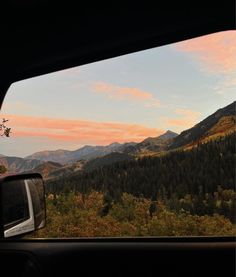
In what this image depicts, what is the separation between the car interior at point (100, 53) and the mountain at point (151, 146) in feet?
13.1

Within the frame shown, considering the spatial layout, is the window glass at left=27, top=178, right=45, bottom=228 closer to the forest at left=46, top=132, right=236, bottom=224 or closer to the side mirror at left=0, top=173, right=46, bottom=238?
the side mirror at left=0, top=173, right=46, bottom=238

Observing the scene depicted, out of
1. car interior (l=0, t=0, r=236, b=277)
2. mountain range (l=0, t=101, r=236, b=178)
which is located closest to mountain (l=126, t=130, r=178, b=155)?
mountain range (l=0, t=101, r=236, b=178)

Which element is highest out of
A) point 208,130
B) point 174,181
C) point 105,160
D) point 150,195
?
point 208,130

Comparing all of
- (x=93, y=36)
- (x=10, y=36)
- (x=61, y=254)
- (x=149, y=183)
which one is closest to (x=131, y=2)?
(x=93, y=36)

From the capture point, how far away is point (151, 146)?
7715 millimetres

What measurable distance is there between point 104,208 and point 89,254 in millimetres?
6115

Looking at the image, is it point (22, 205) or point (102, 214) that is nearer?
point (22, 205)

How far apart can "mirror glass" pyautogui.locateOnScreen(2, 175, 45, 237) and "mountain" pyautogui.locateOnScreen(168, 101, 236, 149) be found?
2.37 meters

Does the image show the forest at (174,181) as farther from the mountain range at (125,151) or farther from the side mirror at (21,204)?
the side mirror at (21,204)

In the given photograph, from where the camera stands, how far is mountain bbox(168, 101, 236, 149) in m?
4.56

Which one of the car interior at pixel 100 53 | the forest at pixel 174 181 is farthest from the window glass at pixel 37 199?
the forest at pixel 174 181

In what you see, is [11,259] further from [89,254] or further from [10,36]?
[10,36]

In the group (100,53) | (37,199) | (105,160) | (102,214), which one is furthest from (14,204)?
(102,214)

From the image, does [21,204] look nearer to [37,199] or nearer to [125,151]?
[37,199]
